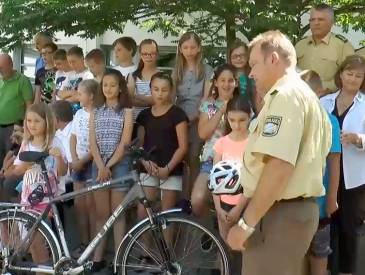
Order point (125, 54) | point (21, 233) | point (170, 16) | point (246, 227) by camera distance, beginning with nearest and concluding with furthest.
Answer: point (246, 227), point (21, 233), point (125, 54), point (170, 16)

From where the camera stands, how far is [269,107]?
10.1 feet

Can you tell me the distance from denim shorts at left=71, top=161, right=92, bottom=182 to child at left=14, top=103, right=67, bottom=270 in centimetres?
26

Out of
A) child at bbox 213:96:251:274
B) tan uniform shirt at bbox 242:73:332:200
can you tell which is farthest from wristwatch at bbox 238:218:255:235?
child at bbox 213:96:251:274

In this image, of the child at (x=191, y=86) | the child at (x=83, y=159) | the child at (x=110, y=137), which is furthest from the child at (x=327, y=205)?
the child at (x=83, y=159)

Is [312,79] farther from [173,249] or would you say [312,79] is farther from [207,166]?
[173,249]

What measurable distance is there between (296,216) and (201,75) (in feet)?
8.33

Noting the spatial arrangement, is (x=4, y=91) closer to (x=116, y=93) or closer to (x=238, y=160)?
(x=116, y=93)

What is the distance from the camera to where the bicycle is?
476 centimetres

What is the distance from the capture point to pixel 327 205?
14.2 feet

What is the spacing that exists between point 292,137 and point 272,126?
0.36 feet

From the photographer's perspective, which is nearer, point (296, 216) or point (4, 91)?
point (296, 216)

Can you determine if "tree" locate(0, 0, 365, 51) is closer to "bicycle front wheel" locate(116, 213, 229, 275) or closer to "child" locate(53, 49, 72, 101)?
"child" locate(53, 49, 72, 101)

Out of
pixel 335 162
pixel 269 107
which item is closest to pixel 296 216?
pixel 269 107

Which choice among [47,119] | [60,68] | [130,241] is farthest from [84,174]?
[60,68]
